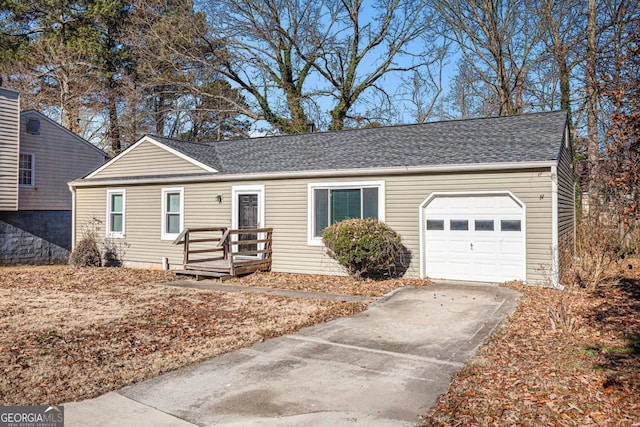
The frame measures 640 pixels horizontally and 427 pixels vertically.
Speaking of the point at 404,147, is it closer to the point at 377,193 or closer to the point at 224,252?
the point at 377,193

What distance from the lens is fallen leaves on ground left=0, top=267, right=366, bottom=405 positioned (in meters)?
4.76

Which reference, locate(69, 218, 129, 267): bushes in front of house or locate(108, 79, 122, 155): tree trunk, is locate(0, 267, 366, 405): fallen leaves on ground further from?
locate(108, 79, 122, 155): tree trunk

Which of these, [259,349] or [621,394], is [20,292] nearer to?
[259,349]

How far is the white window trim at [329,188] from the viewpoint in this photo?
1143cm

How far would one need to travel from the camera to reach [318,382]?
468 cm

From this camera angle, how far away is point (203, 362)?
534 cm

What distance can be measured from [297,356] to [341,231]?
527 cm

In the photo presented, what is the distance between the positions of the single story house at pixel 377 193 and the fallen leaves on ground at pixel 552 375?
2.19 m

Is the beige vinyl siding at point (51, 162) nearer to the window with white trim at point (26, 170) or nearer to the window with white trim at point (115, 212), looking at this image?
the window with white trim at point (26, 170)

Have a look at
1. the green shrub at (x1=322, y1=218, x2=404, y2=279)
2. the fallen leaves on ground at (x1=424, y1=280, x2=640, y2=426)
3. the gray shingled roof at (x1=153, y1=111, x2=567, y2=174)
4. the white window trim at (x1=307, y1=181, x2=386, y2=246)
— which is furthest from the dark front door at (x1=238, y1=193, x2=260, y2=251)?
the fallen leaves on ground at (x1=424, y1=280, x2=640, y2=426)

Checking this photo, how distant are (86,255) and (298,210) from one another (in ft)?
25.0

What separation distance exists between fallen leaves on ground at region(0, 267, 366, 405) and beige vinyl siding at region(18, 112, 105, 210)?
735 centimetres

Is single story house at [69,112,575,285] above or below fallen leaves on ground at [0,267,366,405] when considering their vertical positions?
above

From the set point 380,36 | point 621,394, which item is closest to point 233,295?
point 621,394
